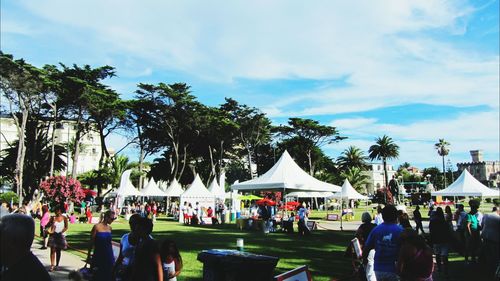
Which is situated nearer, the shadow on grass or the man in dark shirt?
the man in dark shirt

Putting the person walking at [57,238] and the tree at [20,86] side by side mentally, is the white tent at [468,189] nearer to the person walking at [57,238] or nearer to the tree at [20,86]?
the person walking at [57,238]

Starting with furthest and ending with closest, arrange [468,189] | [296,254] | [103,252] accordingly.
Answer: [468,189], [296,254], [103,252]

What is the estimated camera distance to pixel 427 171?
5482 inches

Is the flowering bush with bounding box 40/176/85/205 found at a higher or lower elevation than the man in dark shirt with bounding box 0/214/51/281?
higher

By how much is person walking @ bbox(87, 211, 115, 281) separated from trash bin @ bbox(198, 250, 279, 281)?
369 cm

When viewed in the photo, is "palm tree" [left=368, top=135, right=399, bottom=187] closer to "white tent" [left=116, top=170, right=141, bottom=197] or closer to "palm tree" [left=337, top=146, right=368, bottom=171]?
"palm tree" [left=337, top=146, right=368, bottom=171]

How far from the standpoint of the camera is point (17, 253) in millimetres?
2711

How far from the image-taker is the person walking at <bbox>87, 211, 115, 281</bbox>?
7391 millimetres

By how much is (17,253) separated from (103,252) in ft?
16.8

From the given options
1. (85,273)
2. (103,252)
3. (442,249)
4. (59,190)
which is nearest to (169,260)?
(85,273)

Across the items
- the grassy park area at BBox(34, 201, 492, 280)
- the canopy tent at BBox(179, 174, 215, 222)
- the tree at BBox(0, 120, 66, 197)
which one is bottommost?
the grassy park area at BBox(34, 201, 492, 280)

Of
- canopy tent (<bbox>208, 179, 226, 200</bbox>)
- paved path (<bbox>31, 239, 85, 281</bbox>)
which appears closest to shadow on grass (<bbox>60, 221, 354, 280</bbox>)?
paved path (<bbox>31, 239, 85, 281</bbox>)

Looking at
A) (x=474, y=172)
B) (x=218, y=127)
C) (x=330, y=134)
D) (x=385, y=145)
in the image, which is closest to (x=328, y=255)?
(x=218, y=127)

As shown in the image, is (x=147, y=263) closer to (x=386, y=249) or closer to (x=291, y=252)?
(x=386, y=249)
